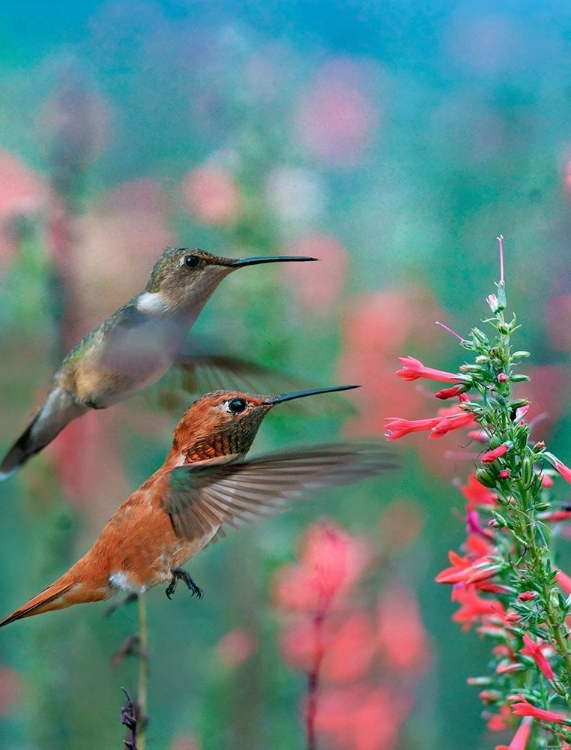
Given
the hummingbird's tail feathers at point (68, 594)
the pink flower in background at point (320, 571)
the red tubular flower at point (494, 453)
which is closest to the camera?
the red tubular flower at point (494, 453)

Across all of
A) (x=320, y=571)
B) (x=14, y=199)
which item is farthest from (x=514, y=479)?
(x=14, y=199)

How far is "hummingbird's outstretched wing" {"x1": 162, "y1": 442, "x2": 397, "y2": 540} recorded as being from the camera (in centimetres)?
68

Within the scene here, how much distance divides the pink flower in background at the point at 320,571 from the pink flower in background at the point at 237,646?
0.14 m

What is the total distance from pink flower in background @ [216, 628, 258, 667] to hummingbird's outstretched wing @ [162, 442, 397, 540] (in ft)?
2.38

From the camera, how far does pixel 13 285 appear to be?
169 cm

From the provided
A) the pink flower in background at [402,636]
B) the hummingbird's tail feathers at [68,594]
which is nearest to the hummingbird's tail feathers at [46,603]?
the hummingbird's tail feathers at [68,594]

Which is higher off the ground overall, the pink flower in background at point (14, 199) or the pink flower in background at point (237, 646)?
the pink flower in background at point (14, 199)

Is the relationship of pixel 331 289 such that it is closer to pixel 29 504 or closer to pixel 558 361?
pixel 558 361

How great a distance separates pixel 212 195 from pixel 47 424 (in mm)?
771

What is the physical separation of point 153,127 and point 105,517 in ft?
2.60

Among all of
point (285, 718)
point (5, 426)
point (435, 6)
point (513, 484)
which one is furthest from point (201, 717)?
point (435, 6)

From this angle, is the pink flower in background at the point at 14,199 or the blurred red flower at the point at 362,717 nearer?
the blurred red flower at the point at 362,717

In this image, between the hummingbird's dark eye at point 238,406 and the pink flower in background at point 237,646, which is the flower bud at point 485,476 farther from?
the pink flower in background at point 237,646

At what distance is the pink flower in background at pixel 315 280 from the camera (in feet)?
5.76
